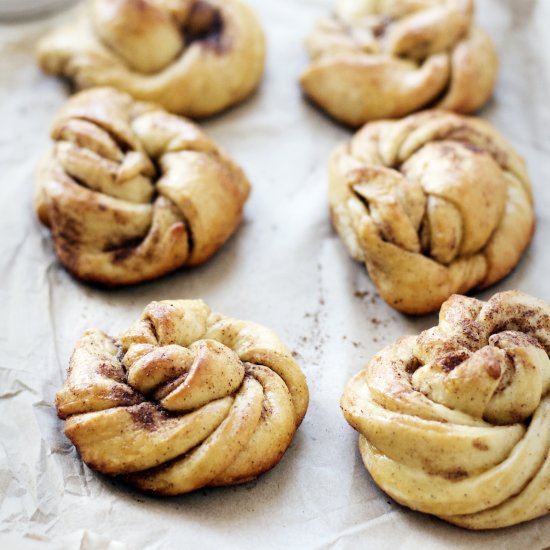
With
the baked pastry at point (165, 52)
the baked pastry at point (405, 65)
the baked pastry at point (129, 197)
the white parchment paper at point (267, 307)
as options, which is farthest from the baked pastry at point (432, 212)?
the baked pastry at point (165, 52)

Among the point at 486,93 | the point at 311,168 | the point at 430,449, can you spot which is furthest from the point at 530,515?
the point at 486,93

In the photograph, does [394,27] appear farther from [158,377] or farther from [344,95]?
[158,377]

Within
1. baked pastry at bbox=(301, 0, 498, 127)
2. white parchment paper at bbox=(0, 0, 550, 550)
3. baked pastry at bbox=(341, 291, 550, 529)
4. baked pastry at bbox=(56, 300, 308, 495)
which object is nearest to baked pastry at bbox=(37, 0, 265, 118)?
white parchment paper at bbox=(0, 0, 550, 550)

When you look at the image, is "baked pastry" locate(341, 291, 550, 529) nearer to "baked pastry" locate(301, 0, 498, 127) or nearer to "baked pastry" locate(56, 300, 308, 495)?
"baked pastry" locate(56, 300, 308, 495)

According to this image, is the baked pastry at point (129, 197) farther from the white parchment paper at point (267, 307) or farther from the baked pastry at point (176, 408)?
the baked pastry at point (176, 408)

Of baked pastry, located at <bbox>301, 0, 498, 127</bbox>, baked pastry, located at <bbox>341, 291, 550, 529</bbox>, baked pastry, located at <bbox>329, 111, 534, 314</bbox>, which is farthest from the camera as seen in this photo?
baked pastry, located at <bbox>301, 0, 498, 127</bbox>

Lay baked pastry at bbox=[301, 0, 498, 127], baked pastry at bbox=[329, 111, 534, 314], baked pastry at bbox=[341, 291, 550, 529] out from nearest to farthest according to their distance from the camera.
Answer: baked pastry at bbox=[341, 291, 550, 529]
baked pastry at bbox=[329, 111, 534, 314]
baked pastry at bbox=[301, 0, 498, 127]

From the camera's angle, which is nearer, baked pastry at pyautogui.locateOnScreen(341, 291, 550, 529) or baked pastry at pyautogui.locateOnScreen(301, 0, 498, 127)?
baked pastry at pyautogui.locateOnScreen(341, 291, 550, 529)

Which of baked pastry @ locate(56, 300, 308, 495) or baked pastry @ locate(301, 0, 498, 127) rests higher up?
baked pastry @ locate(301, 0, 498, 127)
